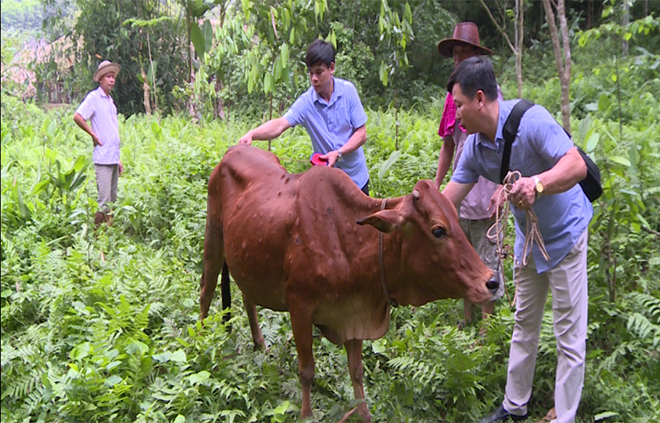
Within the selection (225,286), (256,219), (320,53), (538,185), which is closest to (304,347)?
(256,219)

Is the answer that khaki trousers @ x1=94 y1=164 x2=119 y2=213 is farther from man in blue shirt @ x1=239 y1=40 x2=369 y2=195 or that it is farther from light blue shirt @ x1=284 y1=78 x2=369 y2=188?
light blue shirt @ x1=284 y1=78 x2=369 y2=188

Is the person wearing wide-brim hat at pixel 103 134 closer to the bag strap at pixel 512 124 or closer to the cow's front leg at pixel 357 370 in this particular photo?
the cow's front leg at pixel 357 370

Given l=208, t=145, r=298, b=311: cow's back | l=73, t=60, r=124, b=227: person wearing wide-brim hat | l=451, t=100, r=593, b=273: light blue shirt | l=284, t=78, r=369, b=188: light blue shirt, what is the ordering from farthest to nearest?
l=73, t=60, r=124, b=227: person wearing wide-brim hat
l=284, t=78, r=369, b=188: light blue shirt
l=208, t=145, r=298, b=311: cow's back
l=451, t=100, r=593, b=273: light blue shirt

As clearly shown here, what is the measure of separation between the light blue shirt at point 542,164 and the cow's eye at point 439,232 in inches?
24.8

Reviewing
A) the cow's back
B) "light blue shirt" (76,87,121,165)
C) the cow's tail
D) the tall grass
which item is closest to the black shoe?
the tall grass

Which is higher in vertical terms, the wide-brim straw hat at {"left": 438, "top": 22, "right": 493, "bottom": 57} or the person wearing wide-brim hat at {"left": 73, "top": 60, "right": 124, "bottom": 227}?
the wide-brim straw hat at {"left": 438, "top": 22, "right": 493, "bottom": 57}

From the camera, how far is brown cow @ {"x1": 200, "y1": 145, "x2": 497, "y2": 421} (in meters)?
3.13

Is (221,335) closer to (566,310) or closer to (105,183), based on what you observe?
(566,310)

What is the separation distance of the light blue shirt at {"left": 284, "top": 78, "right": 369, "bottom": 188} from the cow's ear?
1576mm

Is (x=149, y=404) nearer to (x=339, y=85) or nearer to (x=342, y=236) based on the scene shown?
(x=342, y=236)

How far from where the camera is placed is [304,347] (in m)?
3.67

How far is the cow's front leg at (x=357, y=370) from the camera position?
3.89m

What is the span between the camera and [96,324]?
4434 mm

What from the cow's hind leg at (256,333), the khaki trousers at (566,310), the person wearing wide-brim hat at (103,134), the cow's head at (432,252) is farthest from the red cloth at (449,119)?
the person wearing wide-brim hat at (103,134)
